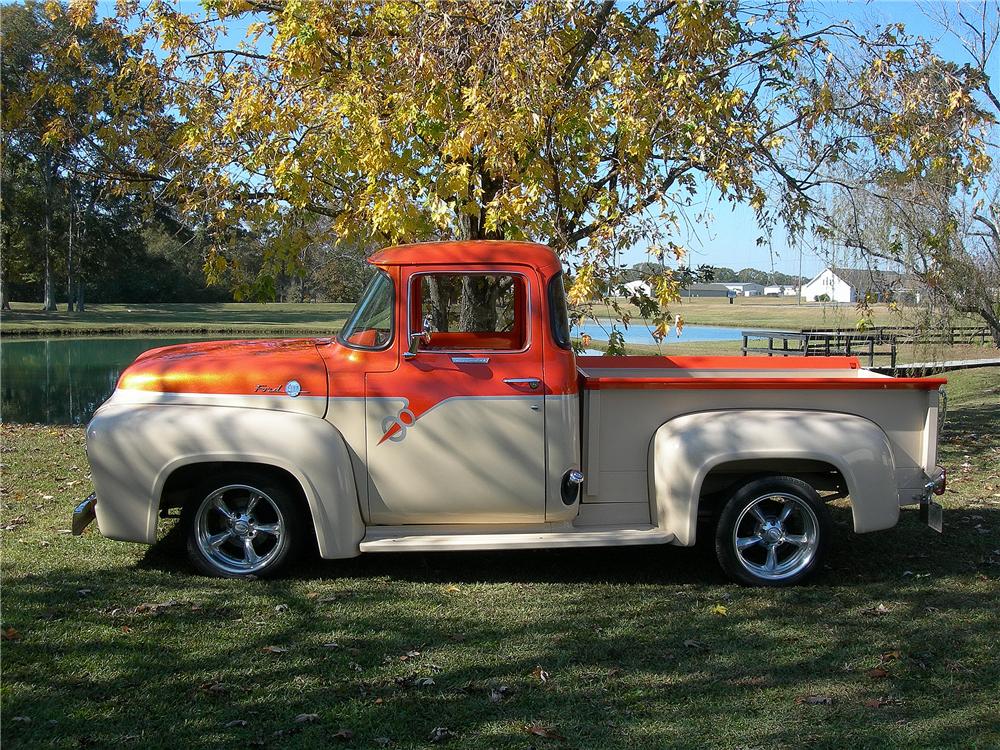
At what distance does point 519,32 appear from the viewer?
8.56 meters

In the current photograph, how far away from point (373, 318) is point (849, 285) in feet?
28.6

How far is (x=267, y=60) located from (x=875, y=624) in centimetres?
809

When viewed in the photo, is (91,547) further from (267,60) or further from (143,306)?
(143,306)

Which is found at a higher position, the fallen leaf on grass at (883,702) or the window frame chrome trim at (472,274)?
the window frame chrome trim at (472,274)

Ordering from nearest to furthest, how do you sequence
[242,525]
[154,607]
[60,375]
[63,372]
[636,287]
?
[154,607]
[242,525]
[636,287]
[60,375]
[63,372]

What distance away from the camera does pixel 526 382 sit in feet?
19.8

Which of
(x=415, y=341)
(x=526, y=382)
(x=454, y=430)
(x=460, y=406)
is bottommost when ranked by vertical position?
(x=454, y=430)

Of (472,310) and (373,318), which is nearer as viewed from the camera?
(373,318)

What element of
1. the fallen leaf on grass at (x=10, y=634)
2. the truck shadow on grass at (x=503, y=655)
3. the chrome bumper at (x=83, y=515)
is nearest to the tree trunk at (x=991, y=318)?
the truck shadow on grass at (x=503, y=655)

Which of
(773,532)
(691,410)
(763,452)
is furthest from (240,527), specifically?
(773,532)

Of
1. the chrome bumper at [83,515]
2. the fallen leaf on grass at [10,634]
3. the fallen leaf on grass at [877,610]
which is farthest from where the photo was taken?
the chrome bumper at [83,515]

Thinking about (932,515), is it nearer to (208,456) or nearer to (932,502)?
(932,502)

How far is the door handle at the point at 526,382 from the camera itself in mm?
6043

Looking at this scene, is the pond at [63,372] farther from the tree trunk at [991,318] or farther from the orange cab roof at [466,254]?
the tree trunk at [991,318]
